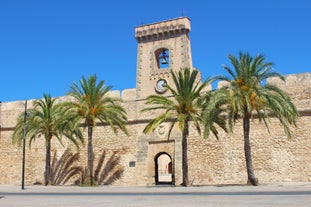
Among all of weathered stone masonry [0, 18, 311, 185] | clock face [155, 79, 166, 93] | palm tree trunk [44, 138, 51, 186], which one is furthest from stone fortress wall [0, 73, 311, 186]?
palm tree trunk [44, 138, 51, 186]

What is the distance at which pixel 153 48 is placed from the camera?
24234 millimetres

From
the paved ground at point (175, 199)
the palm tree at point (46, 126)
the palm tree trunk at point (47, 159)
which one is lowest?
the paved ground at point (175, 199)

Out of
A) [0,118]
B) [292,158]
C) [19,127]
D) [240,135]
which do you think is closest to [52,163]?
[19,127]

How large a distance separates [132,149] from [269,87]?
368 inches

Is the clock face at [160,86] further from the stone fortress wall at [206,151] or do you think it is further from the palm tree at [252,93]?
the palm tree at [252,93]

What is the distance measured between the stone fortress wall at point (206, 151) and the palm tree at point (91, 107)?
68.3 inches

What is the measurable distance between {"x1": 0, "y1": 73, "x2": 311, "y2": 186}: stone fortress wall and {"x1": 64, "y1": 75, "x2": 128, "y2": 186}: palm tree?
68.3 inches

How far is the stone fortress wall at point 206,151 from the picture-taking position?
1927 cm

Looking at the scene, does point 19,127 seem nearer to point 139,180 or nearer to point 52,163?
point 52,163

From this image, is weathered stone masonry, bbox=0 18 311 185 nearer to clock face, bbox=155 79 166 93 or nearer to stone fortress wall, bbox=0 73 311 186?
stone fortress wall, bbox=0 73 311 186

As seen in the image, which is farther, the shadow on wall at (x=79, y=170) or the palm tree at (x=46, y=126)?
the shadow on wall at (x=79, y=170)

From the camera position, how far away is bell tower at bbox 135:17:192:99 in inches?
920

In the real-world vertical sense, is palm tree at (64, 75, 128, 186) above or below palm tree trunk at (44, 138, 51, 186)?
above

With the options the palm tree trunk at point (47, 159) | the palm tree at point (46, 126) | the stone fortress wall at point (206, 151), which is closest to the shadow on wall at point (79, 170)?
the stone fortress wall at point (206, 151)
